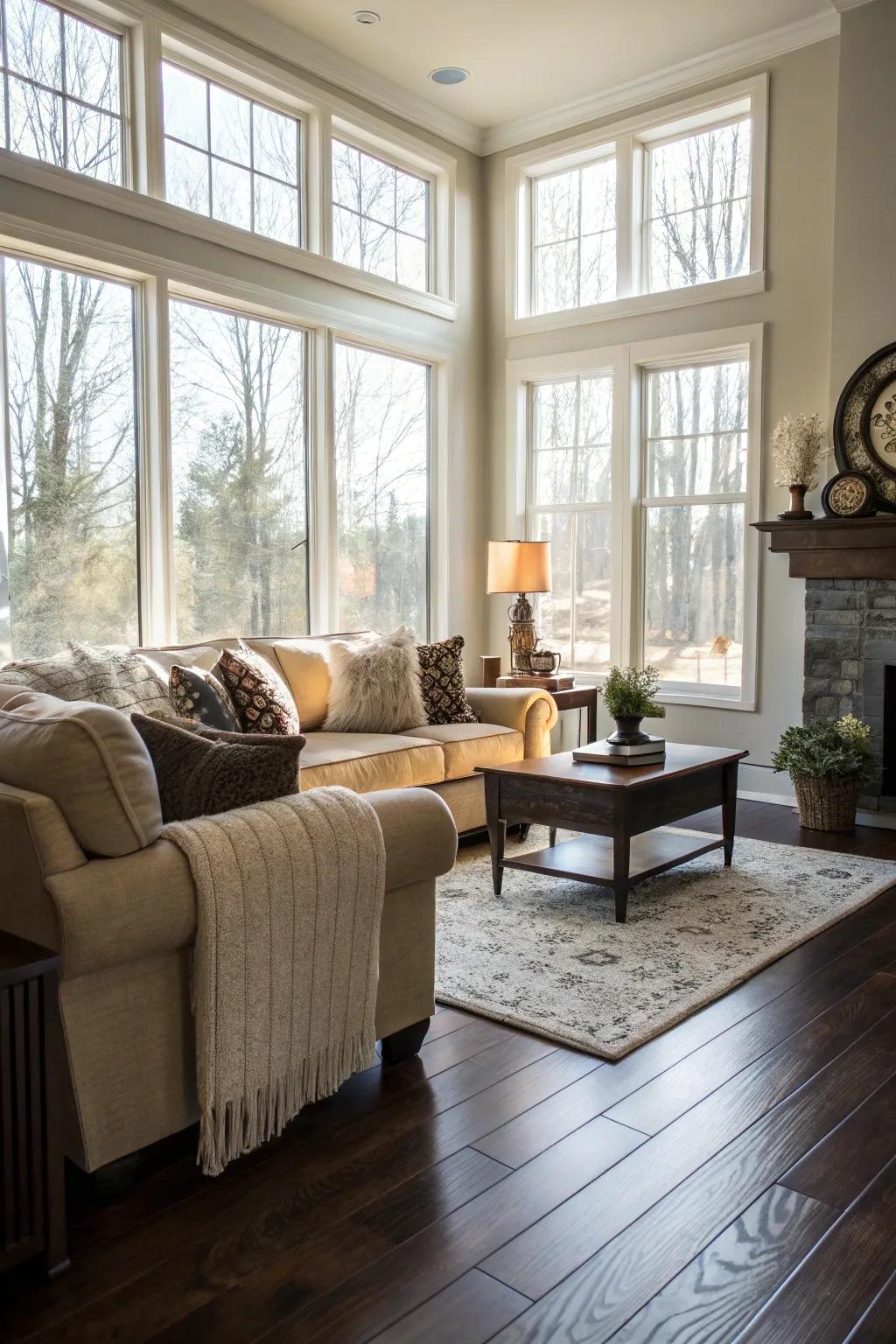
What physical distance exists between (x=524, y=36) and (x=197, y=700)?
3.91m

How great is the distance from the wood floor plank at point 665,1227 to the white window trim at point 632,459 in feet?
11.7

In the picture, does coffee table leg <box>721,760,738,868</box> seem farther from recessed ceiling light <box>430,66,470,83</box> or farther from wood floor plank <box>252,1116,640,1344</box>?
recessed ceiling light <box>430,66,470,83</box>

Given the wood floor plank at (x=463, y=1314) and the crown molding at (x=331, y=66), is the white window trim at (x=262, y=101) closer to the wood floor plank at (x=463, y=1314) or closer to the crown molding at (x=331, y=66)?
the crown molding at (x=331, y=66)

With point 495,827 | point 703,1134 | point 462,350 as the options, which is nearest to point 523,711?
point 495,827

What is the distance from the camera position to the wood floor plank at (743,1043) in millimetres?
2283

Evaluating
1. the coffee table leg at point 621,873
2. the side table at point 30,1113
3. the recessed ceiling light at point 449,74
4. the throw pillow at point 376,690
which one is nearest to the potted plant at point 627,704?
the coffee table leg at point 621,873

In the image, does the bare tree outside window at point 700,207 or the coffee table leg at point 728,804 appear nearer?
the coffee table leg at point 728,804

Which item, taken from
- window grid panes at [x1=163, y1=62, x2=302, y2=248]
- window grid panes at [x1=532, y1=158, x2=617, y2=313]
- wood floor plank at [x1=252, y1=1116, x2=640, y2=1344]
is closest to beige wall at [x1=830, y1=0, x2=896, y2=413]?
window grid panes at [x1=532, y1=158, x2=617, y2=313]

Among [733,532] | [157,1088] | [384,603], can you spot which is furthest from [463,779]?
[157,1088]

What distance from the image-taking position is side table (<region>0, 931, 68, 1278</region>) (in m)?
1.65

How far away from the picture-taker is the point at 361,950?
2.24 meters

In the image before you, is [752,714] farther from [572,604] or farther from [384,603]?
[384,603]

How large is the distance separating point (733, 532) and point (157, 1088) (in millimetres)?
4600

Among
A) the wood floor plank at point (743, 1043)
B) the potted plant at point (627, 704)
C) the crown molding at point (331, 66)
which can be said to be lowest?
the wood floor plank at point (743, 1043)
